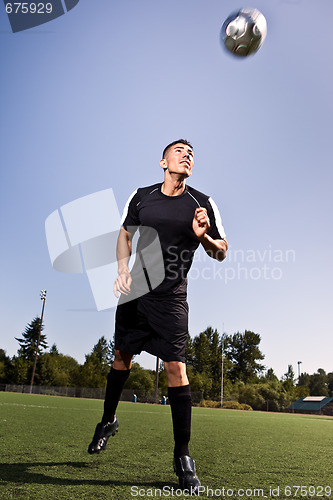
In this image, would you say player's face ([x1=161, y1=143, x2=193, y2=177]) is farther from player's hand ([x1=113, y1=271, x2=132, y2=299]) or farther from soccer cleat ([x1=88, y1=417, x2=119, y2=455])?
soccer cleat ([x1=88, y1=417, x2=119, y2=455])

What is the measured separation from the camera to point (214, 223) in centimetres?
323

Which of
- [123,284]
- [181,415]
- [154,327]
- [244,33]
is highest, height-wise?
[244,33]

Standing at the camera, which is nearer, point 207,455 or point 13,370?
point 207,455

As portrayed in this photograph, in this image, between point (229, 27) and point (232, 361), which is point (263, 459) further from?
point (232, 361)

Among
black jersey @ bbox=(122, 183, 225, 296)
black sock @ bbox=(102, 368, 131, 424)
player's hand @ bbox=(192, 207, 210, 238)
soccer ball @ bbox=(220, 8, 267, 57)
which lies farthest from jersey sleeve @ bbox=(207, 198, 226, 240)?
soccer ball @ bbox=(220, 8, 267, 57)

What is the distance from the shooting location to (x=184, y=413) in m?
2.82

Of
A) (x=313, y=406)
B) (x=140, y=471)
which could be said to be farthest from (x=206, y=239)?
(x=313, y=406)

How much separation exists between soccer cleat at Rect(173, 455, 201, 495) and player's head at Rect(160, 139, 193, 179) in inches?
81.7

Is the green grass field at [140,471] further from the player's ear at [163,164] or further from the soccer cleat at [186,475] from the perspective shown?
the player's ear at [163,164]

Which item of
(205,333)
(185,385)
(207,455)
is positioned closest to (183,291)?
(185,385)

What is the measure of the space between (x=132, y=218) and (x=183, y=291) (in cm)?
79

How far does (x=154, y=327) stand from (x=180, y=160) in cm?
134

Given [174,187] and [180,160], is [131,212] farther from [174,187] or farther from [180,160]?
[180,160]

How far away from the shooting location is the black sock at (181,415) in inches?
107
